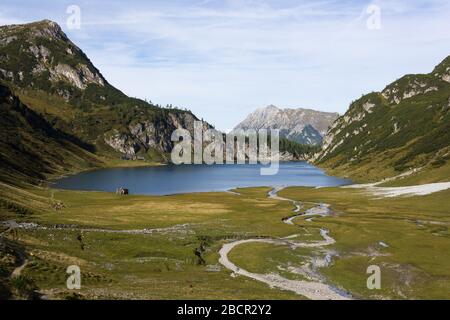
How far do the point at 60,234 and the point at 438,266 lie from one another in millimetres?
66913

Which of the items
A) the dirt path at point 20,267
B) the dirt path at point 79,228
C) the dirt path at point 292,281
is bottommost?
the dirt path at point 292,281

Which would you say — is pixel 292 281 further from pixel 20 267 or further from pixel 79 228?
pixel 79 228

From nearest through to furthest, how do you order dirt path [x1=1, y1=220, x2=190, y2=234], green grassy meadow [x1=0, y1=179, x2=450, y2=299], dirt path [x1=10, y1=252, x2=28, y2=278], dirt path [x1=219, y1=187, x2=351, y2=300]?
dirt path [x1=10, y1=252, x2=28, y2=278] < green grassy meadow [x1=0, y1=179, x2=450, y2=299] < dirt path [x1=219, y1=187, x2=351, y2=300] < dirt path [x1=1, y1=220, x2=190, y2=234]

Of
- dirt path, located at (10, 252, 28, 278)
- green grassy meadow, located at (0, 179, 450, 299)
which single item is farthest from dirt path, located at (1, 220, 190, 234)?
dirt path, located at (10, 252, 28, 278)

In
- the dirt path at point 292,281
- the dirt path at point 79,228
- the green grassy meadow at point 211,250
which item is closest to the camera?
the green grassy meadow at point 211,250

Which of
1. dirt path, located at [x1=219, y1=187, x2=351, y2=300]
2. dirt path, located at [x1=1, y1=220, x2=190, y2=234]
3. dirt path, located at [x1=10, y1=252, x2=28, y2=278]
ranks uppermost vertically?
dirt path, located at [x1=10, y1=252, x2=28, y2=278]

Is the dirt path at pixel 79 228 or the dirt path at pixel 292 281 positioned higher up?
the dirt path at pixel 79 228

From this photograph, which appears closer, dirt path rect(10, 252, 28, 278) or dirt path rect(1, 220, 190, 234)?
dirt path rect(10, 252, 28, 278)

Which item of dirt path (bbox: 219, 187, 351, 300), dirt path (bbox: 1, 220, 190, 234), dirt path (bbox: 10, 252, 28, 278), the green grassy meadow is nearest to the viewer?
dirt path (bbox: 10, 252, 28, 278)

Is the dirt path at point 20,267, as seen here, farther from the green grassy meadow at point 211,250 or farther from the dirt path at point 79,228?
the dirt path at point 79,228

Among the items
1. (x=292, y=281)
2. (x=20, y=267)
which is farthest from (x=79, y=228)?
(x=292, y=281)

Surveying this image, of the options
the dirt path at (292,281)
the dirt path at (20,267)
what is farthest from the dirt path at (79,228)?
the dirt path at (20,267)

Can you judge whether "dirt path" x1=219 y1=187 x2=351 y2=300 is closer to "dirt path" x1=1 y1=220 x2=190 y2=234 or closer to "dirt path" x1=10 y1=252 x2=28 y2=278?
"dirt path" x1=1 y1=220 x2=190 y2=234
